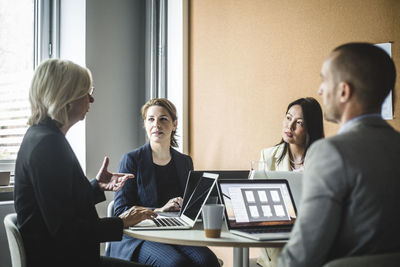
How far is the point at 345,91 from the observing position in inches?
49.3

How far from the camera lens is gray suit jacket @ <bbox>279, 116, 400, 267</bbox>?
44.2 inches

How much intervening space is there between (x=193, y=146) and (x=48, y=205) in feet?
8.00

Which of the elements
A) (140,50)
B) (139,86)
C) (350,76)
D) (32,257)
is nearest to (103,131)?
(139,86)

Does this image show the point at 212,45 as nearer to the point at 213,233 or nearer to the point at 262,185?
the point at 262,185

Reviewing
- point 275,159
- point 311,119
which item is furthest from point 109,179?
point 311,119

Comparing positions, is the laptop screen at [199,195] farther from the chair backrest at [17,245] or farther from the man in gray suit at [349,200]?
the man in gray suit at [349,200]

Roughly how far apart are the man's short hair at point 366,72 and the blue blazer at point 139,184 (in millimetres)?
1666

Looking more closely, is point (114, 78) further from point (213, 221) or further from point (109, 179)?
point (213, 221)

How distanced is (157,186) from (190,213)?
30.8 inches

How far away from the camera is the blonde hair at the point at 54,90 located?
1.85m

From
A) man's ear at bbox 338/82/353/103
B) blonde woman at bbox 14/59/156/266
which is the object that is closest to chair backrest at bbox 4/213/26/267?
blonde woman at bbox 14/59/156/266

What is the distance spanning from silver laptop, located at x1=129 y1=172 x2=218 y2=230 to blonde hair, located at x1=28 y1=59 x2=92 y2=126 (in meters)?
0.62

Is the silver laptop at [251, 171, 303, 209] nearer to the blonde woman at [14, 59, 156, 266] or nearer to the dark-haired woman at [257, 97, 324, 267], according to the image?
the blonde woman at [14, 59, 156, 266]

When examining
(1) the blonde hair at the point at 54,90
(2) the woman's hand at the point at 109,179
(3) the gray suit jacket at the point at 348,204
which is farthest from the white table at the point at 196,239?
(1) the blonde hair at the point at 54,90
